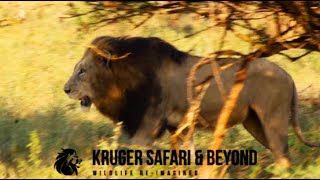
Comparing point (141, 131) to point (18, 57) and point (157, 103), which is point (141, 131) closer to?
point (157, 103)

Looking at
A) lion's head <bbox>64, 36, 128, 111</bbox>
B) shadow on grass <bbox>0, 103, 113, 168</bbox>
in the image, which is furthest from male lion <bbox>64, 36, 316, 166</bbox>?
shadow on grass <bbox>0, 103, 113, 168</bbox>

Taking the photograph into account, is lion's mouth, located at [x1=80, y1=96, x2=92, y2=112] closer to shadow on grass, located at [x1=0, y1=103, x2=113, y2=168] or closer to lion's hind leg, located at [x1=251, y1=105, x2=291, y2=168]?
shadow on grass, located at [x1=0, y1=103, x2=113, y2=168]

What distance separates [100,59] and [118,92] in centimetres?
36

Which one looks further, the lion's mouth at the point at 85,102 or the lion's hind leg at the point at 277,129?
the lion's mouth at the point at 85,102

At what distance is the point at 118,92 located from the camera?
316 inches

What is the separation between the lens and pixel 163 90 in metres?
7.87

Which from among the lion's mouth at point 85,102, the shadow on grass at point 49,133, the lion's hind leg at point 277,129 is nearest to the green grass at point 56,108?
the shadow on grass at point 49,133

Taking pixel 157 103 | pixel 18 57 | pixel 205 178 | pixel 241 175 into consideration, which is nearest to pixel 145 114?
pixel 157 103

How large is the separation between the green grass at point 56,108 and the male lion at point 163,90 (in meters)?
0.24

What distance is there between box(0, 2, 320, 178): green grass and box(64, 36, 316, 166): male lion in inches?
9.5

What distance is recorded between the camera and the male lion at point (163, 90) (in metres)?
7.76

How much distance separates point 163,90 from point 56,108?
8.63 ft

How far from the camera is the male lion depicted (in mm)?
7762

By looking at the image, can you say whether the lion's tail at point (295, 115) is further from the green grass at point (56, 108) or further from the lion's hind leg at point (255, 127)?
the lion's hind leg at point (255, 127)
